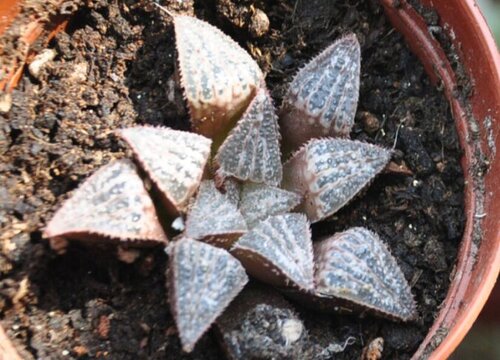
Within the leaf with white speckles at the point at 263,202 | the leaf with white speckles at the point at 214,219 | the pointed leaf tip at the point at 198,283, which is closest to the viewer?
Result: the pointed leaf tip at the point at 198,283

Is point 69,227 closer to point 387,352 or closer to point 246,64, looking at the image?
point 246,64

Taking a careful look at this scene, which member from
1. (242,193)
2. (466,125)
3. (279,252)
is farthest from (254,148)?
(466,125)

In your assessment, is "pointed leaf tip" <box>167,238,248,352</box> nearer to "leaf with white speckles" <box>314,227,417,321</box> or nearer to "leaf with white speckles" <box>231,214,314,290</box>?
"leaf with white speckles" <box>231,214,314,290</box>

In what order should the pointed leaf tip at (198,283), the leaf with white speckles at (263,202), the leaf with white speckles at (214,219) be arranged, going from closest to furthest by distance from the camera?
1. the pointed leaf tip at (198,283)
2. the leaf with white speckles at (214,219)
3. the leaf with white speckles at (263,202)

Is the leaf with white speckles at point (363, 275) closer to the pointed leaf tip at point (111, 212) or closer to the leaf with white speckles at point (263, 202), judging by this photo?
the leaf with white speckles at point (263, 202)

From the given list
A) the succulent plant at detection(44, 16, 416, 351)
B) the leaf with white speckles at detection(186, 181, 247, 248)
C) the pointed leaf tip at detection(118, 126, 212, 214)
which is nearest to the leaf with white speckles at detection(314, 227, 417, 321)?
the succulent plant at detection(44, 16, 416, 351)

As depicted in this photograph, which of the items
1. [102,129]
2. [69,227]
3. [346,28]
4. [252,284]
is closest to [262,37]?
[346,28]

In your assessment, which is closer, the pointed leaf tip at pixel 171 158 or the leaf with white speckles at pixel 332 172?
the pointed leaf tip at pixel 171 158

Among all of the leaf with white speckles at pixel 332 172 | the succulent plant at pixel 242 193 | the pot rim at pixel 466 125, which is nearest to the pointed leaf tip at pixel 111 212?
the succulent plant at pixel 242 193
